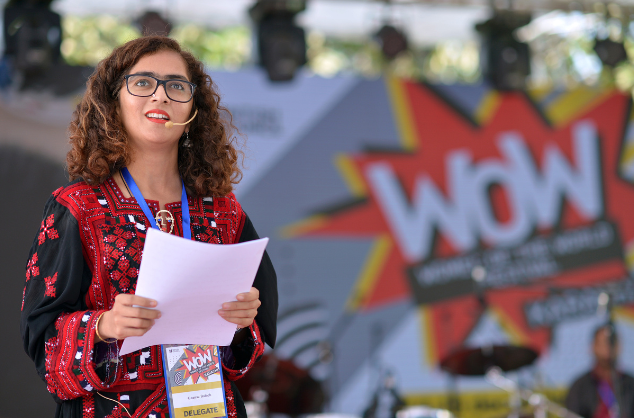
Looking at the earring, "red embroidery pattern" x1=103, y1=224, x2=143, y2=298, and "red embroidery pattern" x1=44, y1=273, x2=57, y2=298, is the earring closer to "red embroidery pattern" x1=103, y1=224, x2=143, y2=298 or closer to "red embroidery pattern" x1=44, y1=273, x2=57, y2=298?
"red embroidery pattern" x1=103, y1=224, x2=143, y2=298

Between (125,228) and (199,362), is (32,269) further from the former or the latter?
(199,362)

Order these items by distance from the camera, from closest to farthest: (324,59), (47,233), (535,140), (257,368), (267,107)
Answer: (47,233), (257,368), (267,107), (535,140), (324,59)

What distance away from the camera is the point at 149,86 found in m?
1.43

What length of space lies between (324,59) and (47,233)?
8203mm

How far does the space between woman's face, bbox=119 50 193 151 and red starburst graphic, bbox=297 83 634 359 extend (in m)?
3.80

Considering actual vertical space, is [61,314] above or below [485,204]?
below

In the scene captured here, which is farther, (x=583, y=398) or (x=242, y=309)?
(x=583, y=398)

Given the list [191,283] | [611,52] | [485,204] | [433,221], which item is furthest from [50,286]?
[611,52]

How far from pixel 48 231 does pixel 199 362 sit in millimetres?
383

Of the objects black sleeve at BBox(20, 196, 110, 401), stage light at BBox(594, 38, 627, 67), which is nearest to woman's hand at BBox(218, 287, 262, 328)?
black sleeve at BBox(20, 196, 110, 401)

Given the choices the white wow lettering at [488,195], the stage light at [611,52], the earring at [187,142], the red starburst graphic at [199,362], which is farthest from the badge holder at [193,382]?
the stage light at [611,52]

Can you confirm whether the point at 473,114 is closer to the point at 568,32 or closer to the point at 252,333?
the point at 568,32

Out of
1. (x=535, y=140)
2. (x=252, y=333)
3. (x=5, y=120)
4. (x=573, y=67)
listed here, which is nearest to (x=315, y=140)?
(x=535, y=140)

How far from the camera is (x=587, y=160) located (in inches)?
225
